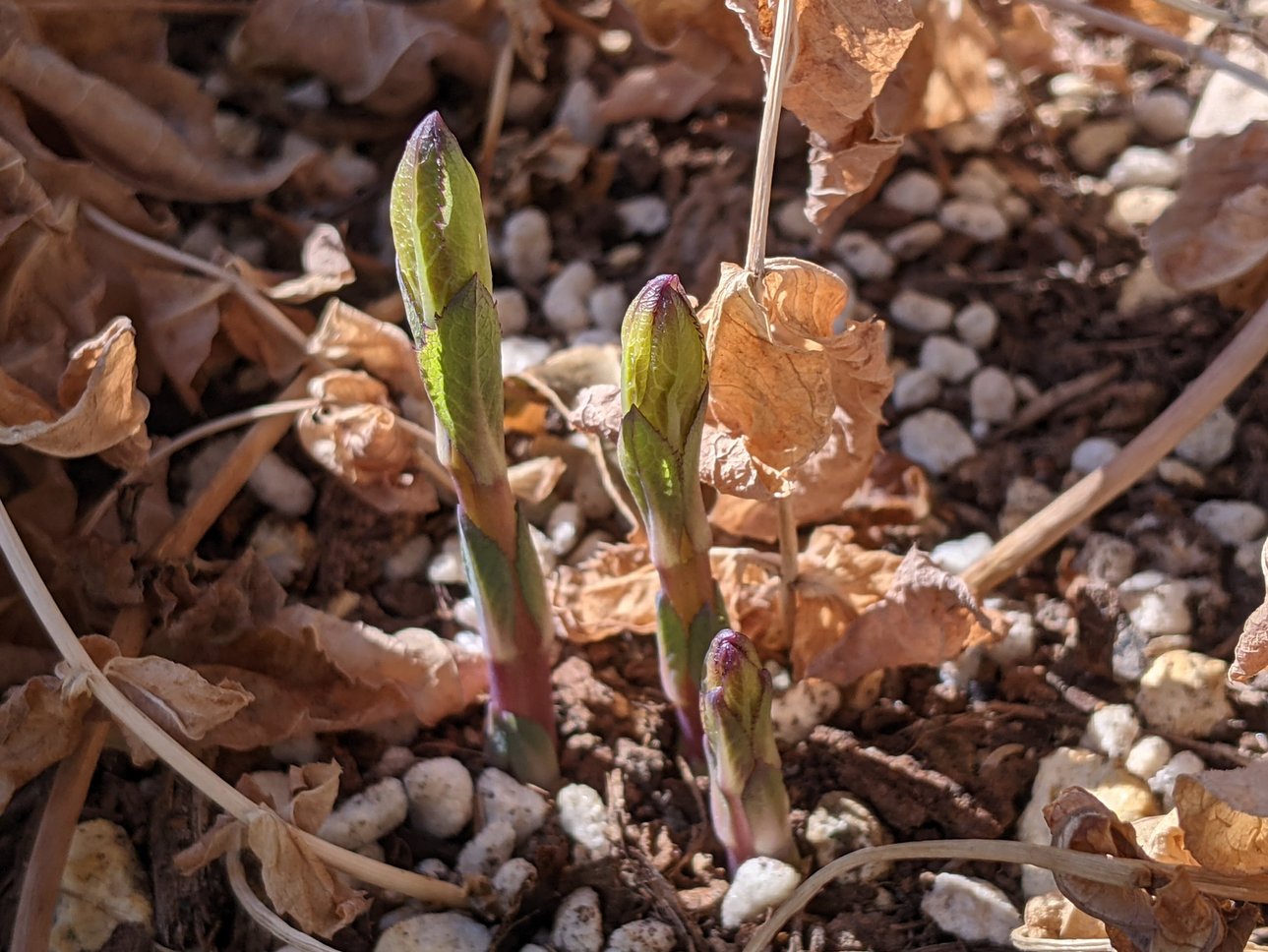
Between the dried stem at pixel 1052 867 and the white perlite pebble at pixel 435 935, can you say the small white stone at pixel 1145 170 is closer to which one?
the dried stem at pixel 1052 867

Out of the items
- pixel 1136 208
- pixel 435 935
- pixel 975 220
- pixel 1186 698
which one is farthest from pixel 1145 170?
pixel 435 935

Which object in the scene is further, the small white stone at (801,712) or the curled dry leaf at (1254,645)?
the small white stone at (801,712)

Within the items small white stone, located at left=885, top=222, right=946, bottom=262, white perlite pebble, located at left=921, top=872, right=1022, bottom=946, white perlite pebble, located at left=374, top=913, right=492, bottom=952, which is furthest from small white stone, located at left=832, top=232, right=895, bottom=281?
white perlite pebble, located at left=374, top=913, right=492, bottom=952

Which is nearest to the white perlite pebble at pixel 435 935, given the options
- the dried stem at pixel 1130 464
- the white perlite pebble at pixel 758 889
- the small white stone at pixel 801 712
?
the white perlite pebble at pixel 758 889

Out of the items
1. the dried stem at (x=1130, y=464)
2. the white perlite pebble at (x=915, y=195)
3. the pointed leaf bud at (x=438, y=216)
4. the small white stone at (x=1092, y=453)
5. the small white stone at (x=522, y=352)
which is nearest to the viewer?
the pointed leaf bud at (x=438, y=216)

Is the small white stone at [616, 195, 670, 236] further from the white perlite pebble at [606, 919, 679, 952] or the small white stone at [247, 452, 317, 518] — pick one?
the white perlite pebble at [606, 919, 679, 952]

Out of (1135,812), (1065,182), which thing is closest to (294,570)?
(1135,812)
